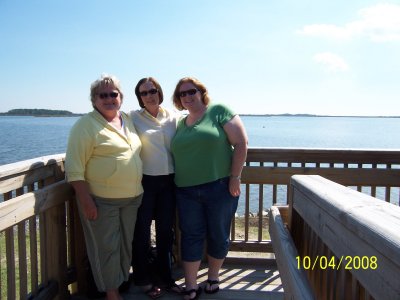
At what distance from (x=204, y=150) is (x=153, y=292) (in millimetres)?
1244

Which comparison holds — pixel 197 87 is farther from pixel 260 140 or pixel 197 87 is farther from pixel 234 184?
pixel 260 140

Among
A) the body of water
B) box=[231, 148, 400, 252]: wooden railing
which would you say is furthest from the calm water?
box=[231, 148, 400, 252]: wooden railing

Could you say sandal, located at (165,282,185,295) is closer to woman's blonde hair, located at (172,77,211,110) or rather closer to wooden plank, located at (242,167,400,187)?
wooden plank, located at (242,167,400,187)

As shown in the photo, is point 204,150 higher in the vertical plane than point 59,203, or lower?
higher

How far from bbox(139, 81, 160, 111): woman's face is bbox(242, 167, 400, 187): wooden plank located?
44.1 inches

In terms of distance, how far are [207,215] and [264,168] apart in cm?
86

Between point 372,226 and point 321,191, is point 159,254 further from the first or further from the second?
point 372,226

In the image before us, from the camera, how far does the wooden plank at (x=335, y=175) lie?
3295 millimetres

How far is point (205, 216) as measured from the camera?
9.28 feet

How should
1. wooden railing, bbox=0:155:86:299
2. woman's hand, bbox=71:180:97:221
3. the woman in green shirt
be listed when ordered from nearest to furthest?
wooden railing, bbox=0:155:86:299
woman's hand, bbox=71:180:97:221
the woman in green shirt

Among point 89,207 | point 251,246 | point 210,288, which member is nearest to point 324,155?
point 251,246
